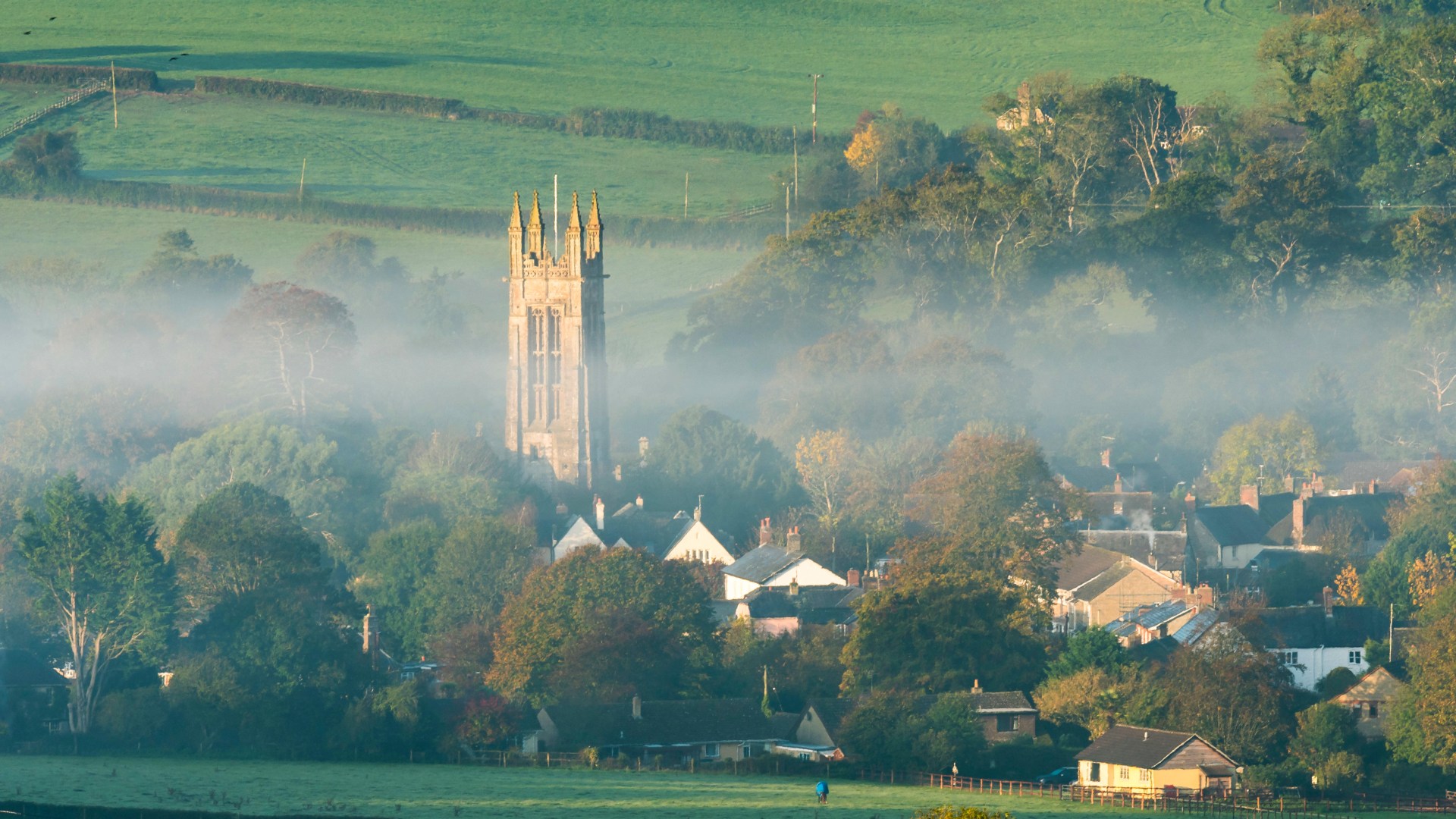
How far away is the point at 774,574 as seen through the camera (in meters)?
101

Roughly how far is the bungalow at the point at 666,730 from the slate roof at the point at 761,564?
23014 millimetres

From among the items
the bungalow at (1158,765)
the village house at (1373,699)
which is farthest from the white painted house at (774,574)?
the bungalow at (1158,765)

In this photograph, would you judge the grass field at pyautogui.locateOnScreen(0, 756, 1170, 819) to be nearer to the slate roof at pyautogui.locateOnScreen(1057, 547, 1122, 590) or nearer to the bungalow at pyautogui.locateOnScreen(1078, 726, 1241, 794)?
the bungalow at pyautogui.locateOnScreen(1078, 726, 1241, 794)

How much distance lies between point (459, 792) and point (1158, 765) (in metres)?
16.4

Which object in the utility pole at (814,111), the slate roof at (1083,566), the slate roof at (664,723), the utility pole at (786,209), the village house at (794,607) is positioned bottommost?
the slate roof at (664,723)

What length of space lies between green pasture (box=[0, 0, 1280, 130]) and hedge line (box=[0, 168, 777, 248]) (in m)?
7.15

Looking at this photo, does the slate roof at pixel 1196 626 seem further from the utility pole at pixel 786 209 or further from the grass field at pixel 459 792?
the utility pole at pixel 786 209

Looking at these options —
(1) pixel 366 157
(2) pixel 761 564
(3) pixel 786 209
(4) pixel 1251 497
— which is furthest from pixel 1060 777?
(3) pixel 786 209

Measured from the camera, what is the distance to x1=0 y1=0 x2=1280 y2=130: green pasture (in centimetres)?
15162

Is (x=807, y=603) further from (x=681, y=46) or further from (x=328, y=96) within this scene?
(x=681, y=46)

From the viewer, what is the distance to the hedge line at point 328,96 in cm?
14838

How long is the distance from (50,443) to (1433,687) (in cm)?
6466

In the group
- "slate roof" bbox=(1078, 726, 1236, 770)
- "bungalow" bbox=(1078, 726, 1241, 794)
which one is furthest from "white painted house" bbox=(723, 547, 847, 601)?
"bungalow" bbox=(1078, 726, 1241, 794)

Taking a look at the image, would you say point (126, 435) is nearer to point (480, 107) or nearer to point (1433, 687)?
point (480, 107)
